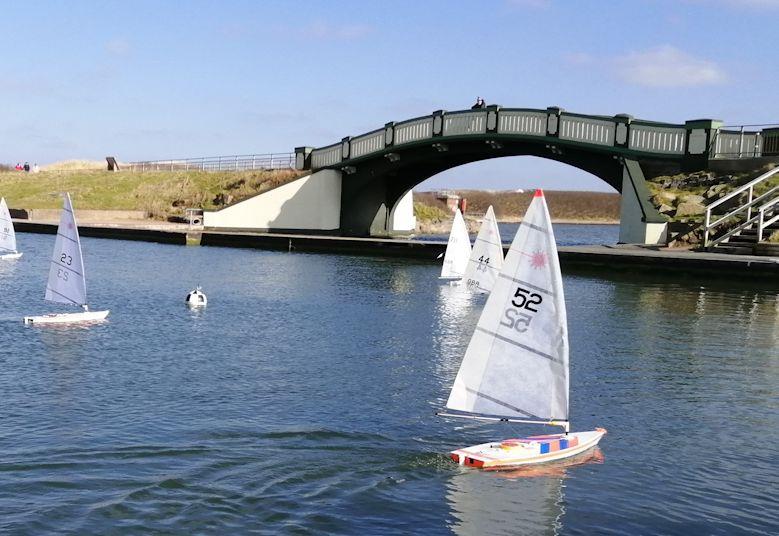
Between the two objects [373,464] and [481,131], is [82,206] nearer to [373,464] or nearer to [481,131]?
[481,131]

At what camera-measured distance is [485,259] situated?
45.3 metres

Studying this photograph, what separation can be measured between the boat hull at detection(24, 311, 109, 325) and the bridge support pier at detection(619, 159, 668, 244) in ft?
125

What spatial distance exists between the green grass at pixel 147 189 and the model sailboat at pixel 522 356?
73.0 metres

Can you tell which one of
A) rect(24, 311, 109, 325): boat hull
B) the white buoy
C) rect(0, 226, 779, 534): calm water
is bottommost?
rect(0, 226, 779, 534): calm water

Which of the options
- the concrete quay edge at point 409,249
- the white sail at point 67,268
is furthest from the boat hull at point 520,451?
the concrete quay edge at point 409,249

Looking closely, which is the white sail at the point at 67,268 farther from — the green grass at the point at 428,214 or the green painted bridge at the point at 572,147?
the green grass at the point at 428,214

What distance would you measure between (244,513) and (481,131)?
190ft

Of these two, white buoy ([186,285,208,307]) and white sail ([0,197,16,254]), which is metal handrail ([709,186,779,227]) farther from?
white sail ([0,197,16,254])

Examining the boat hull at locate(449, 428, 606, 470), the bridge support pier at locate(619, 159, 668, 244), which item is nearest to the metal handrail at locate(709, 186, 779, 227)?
the bridge support pier at locate(619, 159, 668, 244)

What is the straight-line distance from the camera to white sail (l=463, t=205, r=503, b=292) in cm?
4491

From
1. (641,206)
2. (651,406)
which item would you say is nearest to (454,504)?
(651,406)

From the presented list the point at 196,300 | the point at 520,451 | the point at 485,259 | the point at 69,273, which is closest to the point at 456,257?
the point at 485,259

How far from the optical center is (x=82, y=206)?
9894cm

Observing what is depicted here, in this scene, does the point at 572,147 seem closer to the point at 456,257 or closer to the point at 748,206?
the point at 748,206
